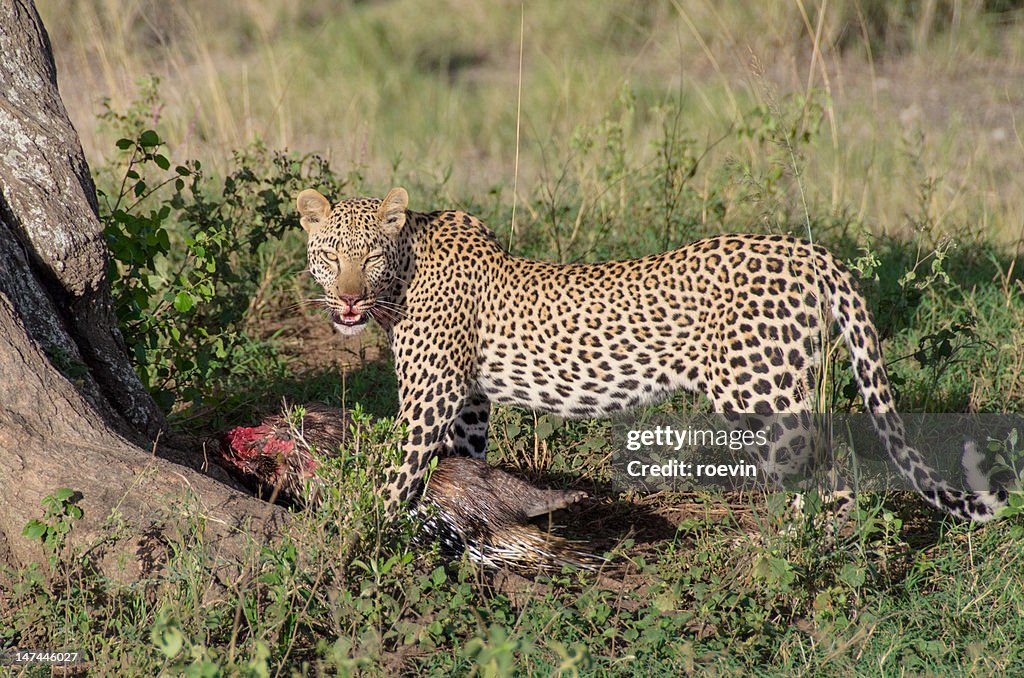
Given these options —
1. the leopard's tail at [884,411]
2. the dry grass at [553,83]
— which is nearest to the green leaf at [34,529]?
the leopard's tail at [884,411]

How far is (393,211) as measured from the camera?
593 cm

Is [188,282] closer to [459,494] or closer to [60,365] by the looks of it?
[60,365]

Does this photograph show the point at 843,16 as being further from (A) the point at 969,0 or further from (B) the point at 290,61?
(B) the point at 290,61

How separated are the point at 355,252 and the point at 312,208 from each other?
1.15ft

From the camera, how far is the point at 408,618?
464 centimetres

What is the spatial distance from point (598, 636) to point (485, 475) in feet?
4.34

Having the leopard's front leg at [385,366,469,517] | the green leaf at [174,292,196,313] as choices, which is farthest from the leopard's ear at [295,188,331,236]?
the leopard's front leg at [385,366,469,517]

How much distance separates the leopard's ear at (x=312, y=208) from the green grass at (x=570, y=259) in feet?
2.09

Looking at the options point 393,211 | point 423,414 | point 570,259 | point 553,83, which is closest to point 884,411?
point 423,414

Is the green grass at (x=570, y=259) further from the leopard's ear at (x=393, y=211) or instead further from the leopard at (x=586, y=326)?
the leopard's ear at (x=393, y=211)

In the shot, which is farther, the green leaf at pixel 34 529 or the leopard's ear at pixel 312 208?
the leopard's ear at pixel 312 208

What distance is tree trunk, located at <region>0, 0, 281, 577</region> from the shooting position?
464 cm

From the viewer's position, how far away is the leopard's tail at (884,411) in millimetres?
5289

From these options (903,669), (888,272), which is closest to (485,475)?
(903,669)
